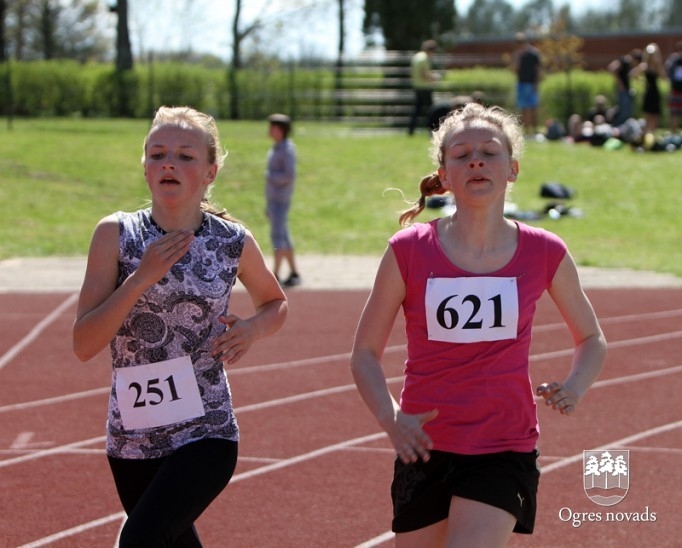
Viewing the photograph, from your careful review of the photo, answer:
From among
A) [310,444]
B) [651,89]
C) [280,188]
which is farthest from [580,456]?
[651,89]

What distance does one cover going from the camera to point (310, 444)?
255 inches

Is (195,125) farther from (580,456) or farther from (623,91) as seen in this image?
(623,91)

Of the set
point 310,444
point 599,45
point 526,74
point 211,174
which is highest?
point 599,45

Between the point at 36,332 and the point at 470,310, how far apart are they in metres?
7.33

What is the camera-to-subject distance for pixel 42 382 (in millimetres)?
8094

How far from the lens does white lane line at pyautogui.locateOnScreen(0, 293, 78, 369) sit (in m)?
8.95

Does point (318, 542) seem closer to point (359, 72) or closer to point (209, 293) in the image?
point (209, 293)

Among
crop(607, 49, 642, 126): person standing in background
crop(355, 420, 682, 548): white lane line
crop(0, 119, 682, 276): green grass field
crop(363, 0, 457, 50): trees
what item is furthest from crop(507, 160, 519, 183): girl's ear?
crop(363, 0, 457, 50): trees

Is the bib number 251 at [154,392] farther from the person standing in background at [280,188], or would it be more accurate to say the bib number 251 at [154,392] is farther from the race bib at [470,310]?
the person standing in background at [280,188]

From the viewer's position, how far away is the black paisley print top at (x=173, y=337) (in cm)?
350

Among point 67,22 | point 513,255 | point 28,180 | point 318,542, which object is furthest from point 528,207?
point 67,22

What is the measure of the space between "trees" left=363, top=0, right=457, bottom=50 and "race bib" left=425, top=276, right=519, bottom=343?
44994 mm

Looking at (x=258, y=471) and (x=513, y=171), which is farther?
(x=258, y=471)

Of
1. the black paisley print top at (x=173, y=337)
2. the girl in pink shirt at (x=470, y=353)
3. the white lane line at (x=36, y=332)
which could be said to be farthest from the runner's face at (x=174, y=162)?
the white lane line at (x=36, y=332)
